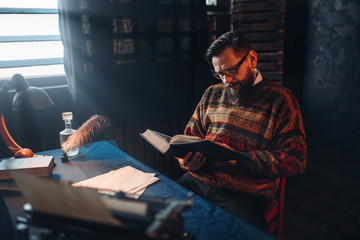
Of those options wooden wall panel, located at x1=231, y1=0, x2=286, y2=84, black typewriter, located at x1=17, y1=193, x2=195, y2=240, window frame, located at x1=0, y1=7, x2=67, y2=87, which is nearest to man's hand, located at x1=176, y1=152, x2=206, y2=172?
black typewriter, located at x1=17, y1=193, x2=195, y2=240

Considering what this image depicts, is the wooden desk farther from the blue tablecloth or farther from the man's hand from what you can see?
the man's hand

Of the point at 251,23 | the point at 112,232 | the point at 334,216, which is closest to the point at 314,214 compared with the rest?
the point at 334,216

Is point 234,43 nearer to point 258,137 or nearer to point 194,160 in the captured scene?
point 258,137

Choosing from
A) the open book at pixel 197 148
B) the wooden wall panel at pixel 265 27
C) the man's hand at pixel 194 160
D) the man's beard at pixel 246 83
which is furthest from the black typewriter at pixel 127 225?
the wooden wall panel at pixel 265 27

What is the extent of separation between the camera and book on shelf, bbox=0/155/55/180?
1330mm

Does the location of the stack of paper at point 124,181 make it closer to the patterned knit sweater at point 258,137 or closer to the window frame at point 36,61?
the patterned knit sweater at point 258,137

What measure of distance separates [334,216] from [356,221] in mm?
172

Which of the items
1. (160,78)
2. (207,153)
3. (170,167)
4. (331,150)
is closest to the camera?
(207,153)

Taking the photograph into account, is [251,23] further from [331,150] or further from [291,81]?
[331,150]

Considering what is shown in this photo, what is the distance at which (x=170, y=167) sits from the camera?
308 centimetres

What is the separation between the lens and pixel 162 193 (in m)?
1.25

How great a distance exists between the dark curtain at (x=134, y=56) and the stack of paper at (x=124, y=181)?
1.24 metres

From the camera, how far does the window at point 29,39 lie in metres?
2.38

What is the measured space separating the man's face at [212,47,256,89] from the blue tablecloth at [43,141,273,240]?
725mm
